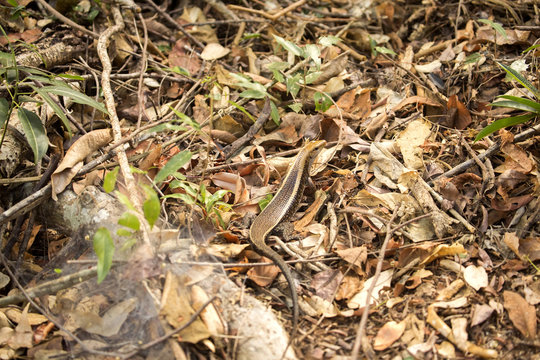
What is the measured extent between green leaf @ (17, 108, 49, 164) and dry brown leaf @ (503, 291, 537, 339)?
2.89 metres

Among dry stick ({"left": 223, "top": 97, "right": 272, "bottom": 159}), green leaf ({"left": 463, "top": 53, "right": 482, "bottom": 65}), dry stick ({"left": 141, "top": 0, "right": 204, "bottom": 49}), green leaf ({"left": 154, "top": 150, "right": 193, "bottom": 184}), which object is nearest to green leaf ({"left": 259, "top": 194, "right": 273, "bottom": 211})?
dry stick ({"left": 223, "top": 97, "right": 272, "bottom": 159})

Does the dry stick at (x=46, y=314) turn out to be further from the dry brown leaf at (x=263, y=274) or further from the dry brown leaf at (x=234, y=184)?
the dry brown leaf at (x=234, y=184)

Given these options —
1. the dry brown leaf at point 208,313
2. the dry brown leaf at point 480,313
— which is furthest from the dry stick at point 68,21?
the dry brown leaf at point 480,313

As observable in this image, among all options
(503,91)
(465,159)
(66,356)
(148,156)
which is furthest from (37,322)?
(503,91)

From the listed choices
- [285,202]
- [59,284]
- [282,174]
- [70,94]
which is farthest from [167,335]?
[282,174]

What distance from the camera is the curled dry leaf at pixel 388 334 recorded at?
2498mm

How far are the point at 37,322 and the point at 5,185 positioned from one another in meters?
1.04

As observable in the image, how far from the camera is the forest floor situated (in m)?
2.52

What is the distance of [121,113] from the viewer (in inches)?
162

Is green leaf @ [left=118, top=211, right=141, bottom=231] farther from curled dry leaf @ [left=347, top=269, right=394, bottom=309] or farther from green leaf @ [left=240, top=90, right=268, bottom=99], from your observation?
green leaf @ [left=240, top=90, right=268, bottom=99]

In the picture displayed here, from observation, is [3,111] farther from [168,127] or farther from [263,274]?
[263,274]

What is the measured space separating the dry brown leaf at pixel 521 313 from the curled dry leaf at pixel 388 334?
606 mm

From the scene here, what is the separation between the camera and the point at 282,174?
150 inches

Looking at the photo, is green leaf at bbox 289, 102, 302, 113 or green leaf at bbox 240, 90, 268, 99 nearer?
green leaf at bbox 240, 90, 268, 99
